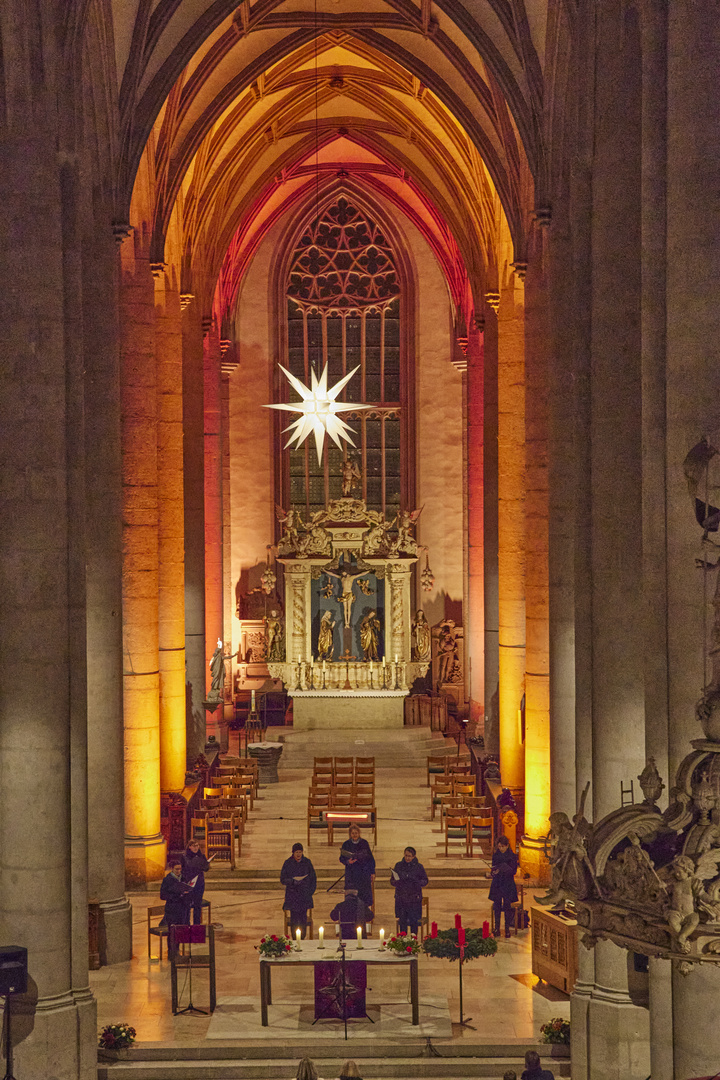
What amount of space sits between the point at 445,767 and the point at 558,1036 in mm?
10898

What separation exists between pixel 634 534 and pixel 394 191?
24.8 meters

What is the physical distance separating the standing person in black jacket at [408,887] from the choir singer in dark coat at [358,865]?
67 centimetres

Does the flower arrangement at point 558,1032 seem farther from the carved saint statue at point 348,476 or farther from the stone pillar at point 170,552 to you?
the carved saint statue at point 348,476

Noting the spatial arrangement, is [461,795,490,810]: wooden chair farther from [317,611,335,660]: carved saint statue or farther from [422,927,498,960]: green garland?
[317,611,335,660]: carved saint statue

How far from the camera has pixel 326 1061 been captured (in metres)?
14.4

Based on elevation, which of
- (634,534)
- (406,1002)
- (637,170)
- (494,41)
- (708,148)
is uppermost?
(494,41)

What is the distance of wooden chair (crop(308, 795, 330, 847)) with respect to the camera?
75.7 feet

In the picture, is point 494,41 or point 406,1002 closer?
point 406,1002

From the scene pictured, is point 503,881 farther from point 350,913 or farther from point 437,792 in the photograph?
point 437,792

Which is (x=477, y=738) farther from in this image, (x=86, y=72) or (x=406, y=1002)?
(x=86, y=72)

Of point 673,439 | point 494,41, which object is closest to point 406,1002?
point 673,439

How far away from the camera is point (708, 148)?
955cm

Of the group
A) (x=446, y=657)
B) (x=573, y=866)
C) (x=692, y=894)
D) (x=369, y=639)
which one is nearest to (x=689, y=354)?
(x=573, y=866)

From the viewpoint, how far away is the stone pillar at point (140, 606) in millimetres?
21297
